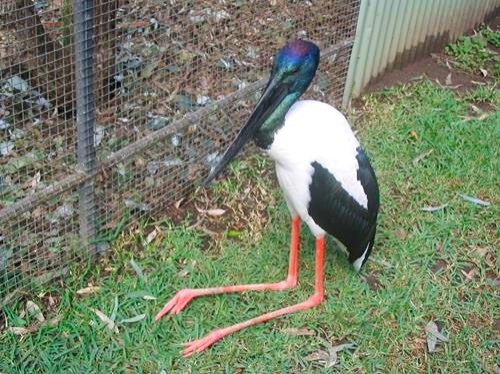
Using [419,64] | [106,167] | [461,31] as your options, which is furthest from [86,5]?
[461,31]

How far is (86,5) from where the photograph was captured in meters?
3.11

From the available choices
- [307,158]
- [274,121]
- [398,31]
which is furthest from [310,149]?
[398,31]

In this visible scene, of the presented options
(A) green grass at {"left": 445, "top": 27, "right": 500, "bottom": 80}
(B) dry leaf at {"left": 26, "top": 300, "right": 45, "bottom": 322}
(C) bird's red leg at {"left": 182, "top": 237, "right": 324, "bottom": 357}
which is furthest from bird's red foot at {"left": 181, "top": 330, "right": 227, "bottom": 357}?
(A) green grass at {"left": 445, "top": 27, "right": 500, "bottom": 80}

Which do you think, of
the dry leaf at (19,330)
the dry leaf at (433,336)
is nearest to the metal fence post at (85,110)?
the dry leaf at (19,330)

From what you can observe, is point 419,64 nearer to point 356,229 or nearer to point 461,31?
point 461,31

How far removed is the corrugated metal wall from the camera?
5.00m

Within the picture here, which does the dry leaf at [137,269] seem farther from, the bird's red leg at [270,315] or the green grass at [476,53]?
the green grass at [476,53]

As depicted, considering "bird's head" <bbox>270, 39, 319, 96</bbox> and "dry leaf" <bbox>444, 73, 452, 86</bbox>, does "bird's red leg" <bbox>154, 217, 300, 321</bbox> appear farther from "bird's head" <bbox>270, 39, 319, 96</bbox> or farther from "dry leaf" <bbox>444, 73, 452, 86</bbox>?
"dry leaf" <bbox>444, 73, 452, 86</bbox>

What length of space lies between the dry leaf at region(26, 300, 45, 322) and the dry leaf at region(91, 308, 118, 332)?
22 cm

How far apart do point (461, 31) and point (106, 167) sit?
3633 mm

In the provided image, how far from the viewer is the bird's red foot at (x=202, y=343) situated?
326 centimetres

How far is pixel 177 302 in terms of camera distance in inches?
136

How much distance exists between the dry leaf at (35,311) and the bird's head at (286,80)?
120 centimetres

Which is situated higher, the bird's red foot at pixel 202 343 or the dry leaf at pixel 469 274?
the bird's red foot at pixel 202 343
